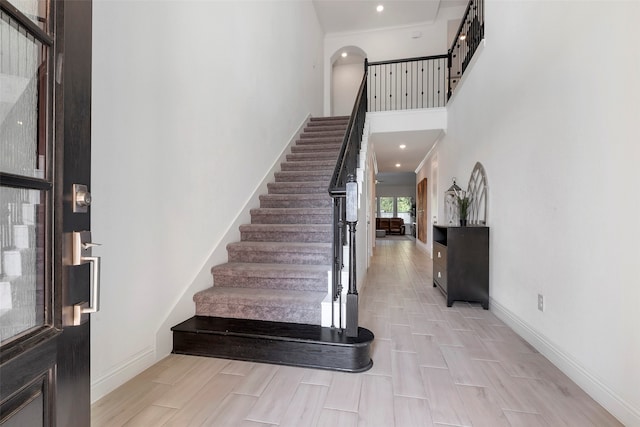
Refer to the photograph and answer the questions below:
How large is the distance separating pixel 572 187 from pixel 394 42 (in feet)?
22.7

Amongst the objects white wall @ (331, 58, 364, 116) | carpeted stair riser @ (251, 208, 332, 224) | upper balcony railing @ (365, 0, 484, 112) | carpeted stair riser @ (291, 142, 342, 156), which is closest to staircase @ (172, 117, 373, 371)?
carpeted stair riser @ (251, 208, 332, 224)

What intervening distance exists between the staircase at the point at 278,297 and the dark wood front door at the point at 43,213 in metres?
1.24

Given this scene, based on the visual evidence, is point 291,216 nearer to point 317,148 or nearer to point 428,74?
point 317,148

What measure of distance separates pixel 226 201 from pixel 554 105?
2781 mm

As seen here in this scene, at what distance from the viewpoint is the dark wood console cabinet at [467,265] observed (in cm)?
310

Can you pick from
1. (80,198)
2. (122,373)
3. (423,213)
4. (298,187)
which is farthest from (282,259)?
(423,213)

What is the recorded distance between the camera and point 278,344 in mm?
1955

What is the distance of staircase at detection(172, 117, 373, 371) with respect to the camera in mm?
1928

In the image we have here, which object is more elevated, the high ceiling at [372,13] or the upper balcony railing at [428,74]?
the high ceiling at [372,13]

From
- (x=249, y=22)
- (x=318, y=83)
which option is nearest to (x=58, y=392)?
(x=249, y=22)

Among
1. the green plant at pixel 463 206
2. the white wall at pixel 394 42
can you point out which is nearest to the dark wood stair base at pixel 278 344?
the green plant at pixel 463 206

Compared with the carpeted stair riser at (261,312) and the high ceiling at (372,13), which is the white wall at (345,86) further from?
the carpeted stair riser at (261,312)

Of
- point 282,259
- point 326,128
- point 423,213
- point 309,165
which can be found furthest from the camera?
point 423,213

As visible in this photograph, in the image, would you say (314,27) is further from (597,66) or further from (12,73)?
(12,73)
